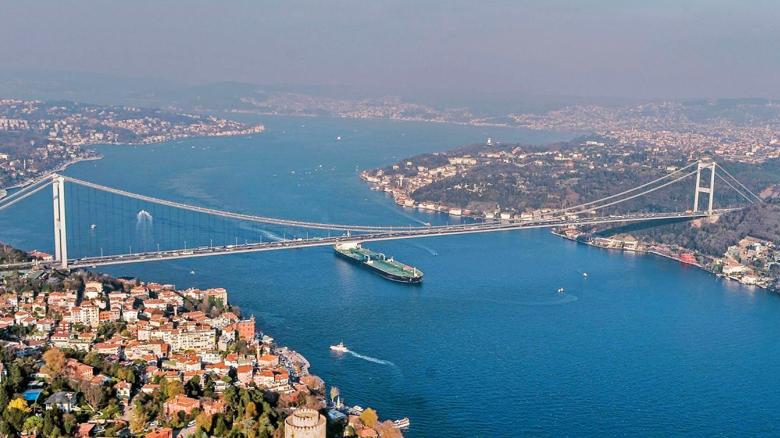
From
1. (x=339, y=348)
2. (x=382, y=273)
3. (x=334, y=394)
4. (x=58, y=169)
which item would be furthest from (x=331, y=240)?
(x=58, y=169)

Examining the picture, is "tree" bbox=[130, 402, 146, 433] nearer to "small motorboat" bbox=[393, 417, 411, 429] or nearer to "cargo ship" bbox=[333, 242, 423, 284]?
"small motorboat" bbox=[393, 417, 411, 429]

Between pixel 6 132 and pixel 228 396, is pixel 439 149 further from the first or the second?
pixel 228 396

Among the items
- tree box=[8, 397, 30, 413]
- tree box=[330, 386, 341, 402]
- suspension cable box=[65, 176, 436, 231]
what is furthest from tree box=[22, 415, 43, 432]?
suspension cable box=[65, 176, 436, 231]

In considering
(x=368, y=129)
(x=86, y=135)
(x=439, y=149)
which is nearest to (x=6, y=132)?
(x=86, y=135)

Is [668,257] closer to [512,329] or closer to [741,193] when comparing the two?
[741,193]

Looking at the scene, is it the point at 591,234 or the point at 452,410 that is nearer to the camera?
the point at 452,410

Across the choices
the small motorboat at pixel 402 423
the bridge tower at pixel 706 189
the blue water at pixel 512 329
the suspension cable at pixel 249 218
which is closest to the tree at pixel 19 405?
the blue water at pixel 512 329

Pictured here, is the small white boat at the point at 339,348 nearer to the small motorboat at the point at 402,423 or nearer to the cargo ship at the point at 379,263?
the small motorboat at the point at 402,423
